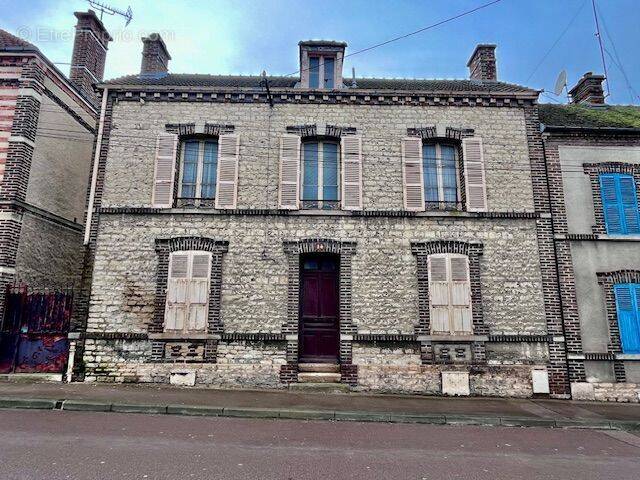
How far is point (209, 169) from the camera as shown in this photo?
438 inches

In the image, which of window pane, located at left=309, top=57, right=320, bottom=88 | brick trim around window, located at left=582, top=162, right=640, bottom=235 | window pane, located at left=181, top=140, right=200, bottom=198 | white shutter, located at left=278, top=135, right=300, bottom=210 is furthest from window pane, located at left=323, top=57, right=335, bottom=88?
brick trim around window, located at left=582, top=162, right=640, bottom=235

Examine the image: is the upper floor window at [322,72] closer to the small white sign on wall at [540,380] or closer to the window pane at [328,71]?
the window pane at [328,71]

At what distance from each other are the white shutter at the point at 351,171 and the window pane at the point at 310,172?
0.71m

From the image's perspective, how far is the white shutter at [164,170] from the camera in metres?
10.7

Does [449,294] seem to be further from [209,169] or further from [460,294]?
[209,169]

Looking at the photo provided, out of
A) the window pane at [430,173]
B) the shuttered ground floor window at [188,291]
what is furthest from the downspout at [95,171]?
the window pane at [430,173]

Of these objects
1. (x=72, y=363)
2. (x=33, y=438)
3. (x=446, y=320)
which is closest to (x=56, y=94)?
(x=72, y=363)

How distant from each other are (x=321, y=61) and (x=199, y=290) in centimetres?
680

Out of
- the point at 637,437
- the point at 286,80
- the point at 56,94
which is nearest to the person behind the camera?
the point at 637,437

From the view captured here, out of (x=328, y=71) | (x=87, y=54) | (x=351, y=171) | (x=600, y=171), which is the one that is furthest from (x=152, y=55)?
(x=600, y=171)

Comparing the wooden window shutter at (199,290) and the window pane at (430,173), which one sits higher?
the window pane at (430,173)

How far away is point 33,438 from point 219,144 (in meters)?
7.32

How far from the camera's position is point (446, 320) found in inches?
402

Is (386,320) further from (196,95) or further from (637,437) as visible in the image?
(196,95)
